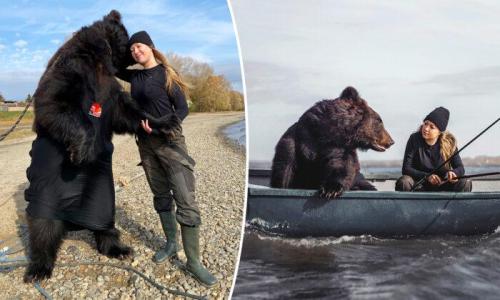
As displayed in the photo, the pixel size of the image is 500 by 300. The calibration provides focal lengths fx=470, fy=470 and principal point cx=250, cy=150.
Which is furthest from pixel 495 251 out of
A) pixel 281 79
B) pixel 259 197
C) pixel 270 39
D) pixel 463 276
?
pixel 270 39

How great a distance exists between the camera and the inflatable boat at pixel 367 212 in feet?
6.66

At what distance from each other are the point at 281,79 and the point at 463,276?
125 centimetres

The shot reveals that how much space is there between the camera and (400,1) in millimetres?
2031

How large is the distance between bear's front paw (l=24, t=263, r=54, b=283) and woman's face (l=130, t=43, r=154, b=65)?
45.9 inches

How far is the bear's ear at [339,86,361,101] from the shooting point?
6.64ft

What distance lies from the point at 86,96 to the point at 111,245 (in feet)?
2.78

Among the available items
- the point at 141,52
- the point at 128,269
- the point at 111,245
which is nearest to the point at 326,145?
the point at 141,52

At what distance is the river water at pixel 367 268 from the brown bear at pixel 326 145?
27 cm

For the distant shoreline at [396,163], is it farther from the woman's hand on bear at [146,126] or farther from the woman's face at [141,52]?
the woman's face at [141,52]

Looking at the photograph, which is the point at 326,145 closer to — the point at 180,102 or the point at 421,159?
the point at 421,159

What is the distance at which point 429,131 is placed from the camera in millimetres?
2111

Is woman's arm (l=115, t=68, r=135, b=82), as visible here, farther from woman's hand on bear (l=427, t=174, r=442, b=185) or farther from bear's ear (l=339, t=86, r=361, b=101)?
woman's hand on bear (l=427, t=174, r=442, b=185)

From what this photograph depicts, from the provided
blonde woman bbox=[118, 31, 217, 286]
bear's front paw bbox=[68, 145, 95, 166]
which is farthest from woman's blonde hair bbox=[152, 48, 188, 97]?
bear's front paw bbox=[68, 145, 95, 166]

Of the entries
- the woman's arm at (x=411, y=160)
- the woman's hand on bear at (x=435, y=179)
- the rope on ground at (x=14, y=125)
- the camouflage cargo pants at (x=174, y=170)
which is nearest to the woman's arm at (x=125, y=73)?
the camouflage cargo pants at (x=174, y=170)
